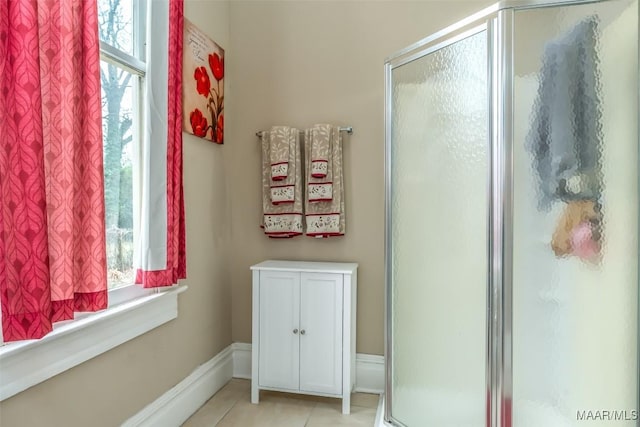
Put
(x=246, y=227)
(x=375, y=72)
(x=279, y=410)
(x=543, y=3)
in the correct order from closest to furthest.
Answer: (x=543, y=3), (x=279, y=410), (x=375, y=72), (x=246, y=227)

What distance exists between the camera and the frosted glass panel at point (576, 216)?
124cm

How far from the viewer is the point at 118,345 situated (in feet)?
4.90

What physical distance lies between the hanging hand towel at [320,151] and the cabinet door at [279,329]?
554 mm

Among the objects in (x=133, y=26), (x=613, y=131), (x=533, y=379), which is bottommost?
(x=533, y=379)

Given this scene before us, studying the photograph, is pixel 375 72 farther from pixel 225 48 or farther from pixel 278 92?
pixel 225 48

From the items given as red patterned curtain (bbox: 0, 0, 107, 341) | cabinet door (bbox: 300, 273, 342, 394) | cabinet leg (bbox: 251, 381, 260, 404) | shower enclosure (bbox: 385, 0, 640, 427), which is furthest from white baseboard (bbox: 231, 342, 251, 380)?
shower enclosure (bbox: 385, 0, 640, 427)

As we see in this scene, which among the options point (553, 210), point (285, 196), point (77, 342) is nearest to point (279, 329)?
point (285, 196)

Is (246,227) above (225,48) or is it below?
below

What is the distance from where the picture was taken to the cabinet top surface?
2.01 metres

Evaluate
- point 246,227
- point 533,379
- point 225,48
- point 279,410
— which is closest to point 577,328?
point 533,379

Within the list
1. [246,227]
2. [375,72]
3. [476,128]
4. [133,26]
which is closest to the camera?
[476,128]

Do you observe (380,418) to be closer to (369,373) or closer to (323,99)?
(369,373)

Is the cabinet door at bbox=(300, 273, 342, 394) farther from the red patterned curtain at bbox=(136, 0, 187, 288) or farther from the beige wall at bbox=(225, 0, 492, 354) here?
the red patterned curtain at bbox=(136, 0, 187, 288)

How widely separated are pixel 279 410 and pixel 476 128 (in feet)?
5.32
